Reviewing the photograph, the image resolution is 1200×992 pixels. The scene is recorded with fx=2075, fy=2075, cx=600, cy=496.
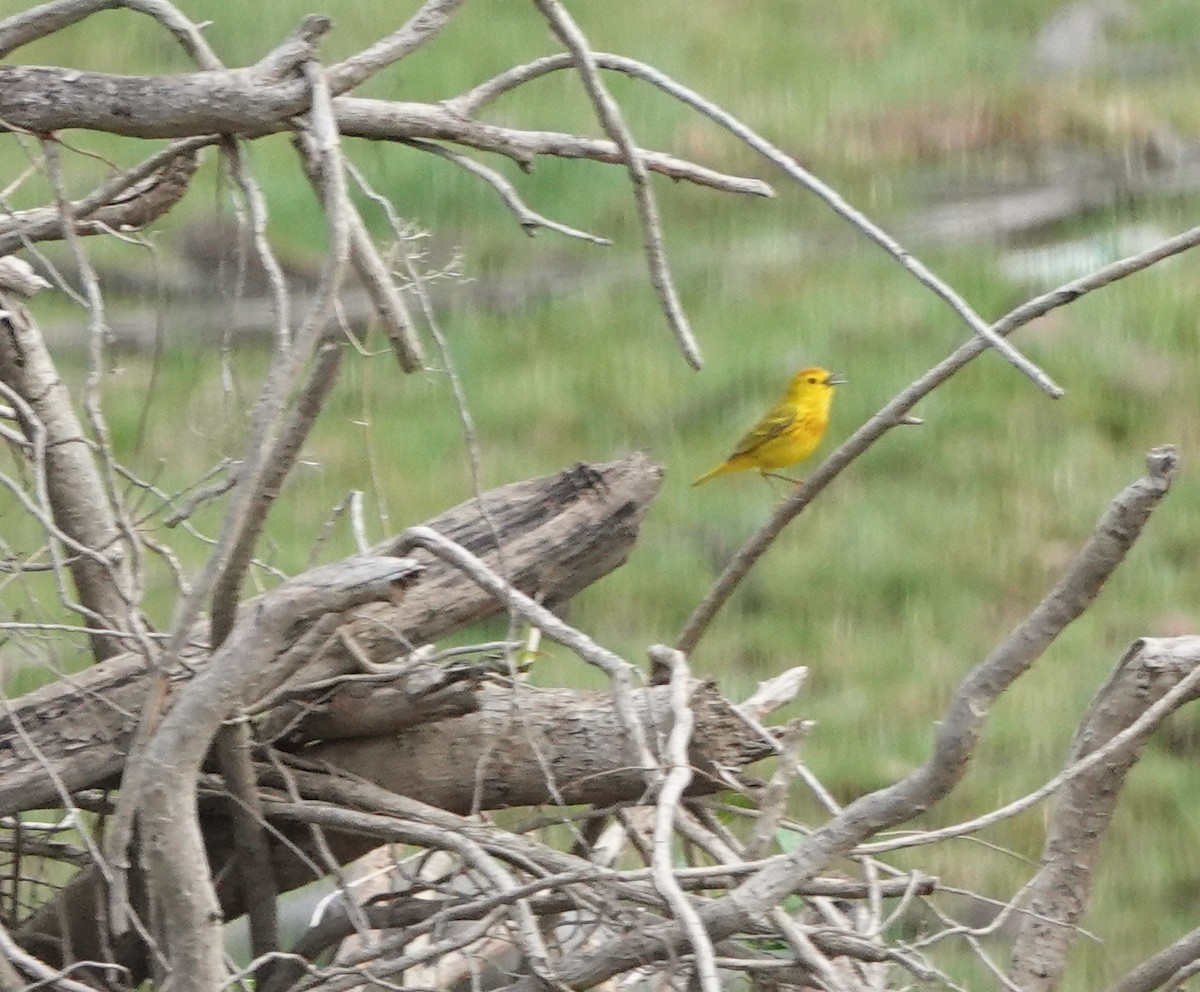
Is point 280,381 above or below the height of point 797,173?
below

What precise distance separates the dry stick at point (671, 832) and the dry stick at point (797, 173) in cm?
48

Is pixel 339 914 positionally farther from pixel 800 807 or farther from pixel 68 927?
pixel 800 807

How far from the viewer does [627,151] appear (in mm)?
2104

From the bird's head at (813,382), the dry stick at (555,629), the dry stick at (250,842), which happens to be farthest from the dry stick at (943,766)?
the bird's head at (813,382)

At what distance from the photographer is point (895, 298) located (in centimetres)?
643

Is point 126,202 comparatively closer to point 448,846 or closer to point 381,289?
point 381,289

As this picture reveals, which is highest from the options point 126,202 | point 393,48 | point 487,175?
point 393,48

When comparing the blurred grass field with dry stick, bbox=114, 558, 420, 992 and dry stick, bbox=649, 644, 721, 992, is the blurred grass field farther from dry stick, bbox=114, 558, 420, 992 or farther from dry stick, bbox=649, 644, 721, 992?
dry stick, bbox=649, 644, 721, 992

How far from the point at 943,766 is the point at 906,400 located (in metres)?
0.41

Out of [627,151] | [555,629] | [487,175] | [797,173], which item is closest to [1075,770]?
[555,629]

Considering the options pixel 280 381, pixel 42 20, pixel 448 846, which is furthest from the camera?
pixel 448 846

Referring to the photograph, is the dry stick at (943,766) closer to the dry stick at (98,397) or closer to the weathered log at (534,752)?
the weathered log at (534,752)

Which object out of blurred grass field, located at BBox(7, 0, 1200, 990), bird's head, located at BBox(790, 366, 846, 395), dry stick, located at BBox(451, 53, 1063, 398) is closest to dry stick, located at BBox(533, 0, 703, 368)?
dry stick, located at BBox(451, 53, 1063, 398)

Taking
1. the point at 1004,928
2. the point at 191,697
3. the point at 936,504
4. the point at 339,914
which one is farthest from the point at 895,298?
the point at 191,697
